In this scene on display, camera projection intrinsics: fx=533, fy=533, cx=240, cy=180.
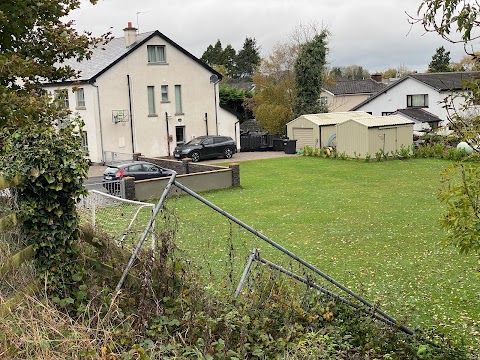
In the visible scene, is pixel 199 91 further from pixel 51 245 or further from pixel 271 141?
pixel 51 245

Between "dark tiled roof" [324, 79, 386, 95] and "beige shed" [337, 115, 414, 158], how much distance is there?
29.4 metres

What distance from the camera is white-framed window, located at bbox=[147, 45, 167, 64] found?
3684cm

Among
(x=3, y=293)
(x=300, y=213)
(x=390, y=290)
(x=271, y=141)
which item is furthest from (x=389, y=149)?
(x=3, y=293)

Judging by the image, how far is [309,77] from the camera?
44344 mm

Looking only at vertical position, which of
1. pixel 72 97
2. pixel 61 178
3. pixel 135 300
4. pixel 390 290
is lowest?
pixel 390 290

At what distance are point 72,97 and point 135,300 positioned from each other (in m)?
33.3

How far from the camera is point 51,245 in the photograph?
507cm

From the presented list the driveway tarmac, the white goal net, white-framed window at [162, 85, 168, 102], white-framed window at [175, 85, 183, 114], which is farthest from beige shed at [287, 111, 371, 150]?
the white goal net

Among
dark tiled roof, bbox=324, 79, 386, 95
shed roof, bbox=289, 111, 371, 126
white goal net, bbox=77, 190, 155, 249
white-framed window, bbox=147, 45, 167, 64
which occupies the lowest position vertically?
white goal net, bbox=77, 190, 155, 249

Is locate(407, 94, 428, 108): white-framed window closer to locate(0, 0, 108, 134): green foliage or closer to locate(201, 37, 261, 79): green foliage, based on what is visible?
locate(0, 0, 108, 134): green foliage

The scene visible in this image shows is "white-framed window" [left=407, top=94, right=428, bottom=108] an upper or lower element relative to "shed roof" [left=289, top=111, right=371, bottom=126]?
upper

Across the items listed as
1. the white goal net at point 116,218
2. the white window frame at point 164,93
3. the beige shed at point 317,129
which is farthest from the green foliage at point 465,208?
the white window frame at point 164,93

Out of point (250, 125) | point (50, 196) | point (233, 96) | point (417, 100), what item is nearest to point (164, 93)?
point (233, 96)

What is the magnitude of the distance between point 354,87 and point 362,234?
52262 millimetres
